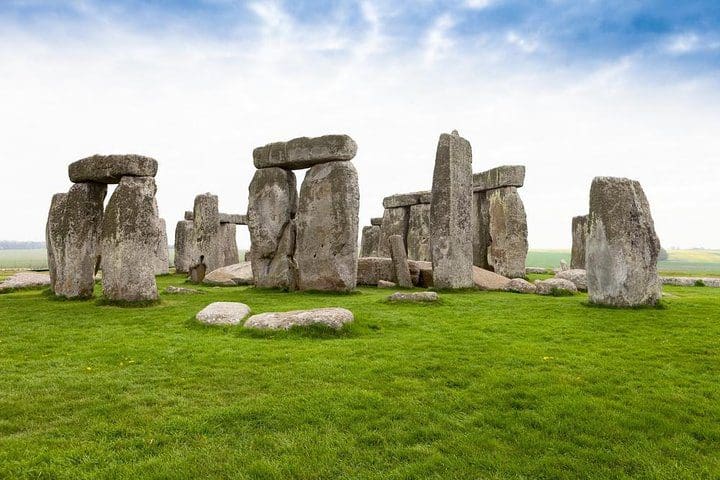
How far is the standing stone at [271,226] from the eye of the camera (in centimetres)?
1591

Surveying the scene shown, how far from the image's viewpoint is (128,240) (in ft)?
36.4

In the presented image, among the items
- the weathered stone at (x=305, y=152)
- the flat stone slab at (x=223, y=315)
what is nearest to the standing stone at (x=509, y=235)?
the weathered stone at (x=305, y=152)

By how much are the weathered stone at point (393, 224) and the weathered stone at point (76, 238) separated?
49.6 feet

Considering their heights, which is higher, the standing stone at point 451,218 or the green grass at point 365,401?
the standing stone at point 451,218

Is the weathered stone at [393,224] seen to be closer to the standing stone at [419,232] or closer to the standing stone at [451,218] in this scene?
the standing stone at [419,232]

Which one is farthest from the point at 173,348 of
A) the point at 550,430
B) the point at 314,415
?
the point at 550,430

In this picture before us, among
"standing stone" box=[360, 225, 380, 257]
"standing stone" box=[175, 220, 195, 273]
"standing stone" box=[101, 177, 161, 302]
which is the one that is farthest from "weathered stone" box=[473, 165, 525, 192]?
"standing stone" box=[175, 220, 195, 273]

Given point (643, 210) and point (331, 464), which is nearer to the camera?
point (331, 464)

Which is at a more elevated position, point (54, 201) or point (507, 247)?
point (54, 201)

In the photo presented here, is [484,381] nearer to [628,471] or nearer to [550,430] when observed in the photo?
[550,430]

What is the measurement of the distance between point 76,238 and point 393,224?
15971 mm

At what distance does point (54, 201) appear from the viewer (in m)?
13.0

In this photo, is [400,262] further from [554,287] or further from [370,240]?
[370,240]

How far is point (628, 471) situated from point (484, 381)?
2.00 metres
